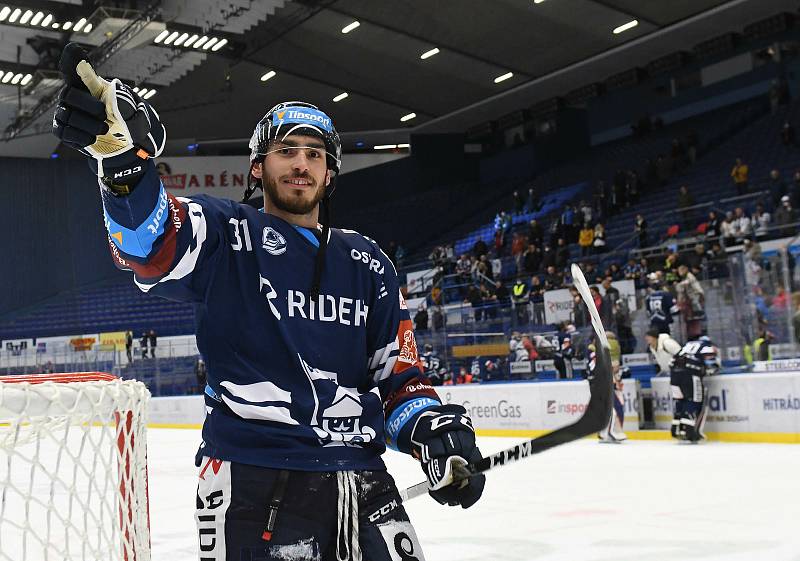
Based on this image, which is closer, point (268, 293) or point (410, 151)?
point (268, 293)

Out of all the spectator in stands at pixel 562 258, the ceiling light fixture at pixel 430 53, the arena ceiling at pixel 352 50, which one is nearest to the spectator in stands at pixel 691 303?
the spectator in stands at pixel 562 258

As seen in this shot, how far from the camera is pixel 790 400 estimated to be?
8617 mm

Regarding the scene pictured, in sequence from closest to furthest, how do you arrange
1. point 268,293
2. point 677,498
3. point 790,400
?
1. point 268,293
2. point 677,498
3. point 790,400

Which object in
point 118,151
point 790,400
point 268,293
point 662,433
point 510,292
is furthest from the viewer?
point 510,292

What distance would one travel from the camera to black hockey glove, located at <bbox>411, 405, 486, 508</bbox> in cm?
172

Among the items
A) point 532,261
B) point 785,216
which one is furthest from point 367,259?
point 532,261

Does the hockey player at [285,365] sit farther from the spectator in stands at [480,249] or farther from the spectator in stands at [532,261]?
the spectator in stands at [480,249]

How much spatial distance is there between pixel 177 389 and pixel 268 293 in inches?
564

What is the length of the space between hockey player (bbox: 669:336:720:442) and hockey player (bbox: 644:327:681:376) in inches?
10.7

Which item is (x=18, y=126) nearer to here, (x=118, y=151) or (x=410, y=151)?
(x=410, y=151)

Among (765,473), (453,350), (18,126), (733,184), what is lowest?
(765,473)

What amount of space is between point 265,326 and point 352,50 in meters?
19.2

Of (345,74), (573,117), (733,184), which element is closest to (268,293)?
(733,184)

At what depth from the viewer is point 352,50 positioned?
2022cm
